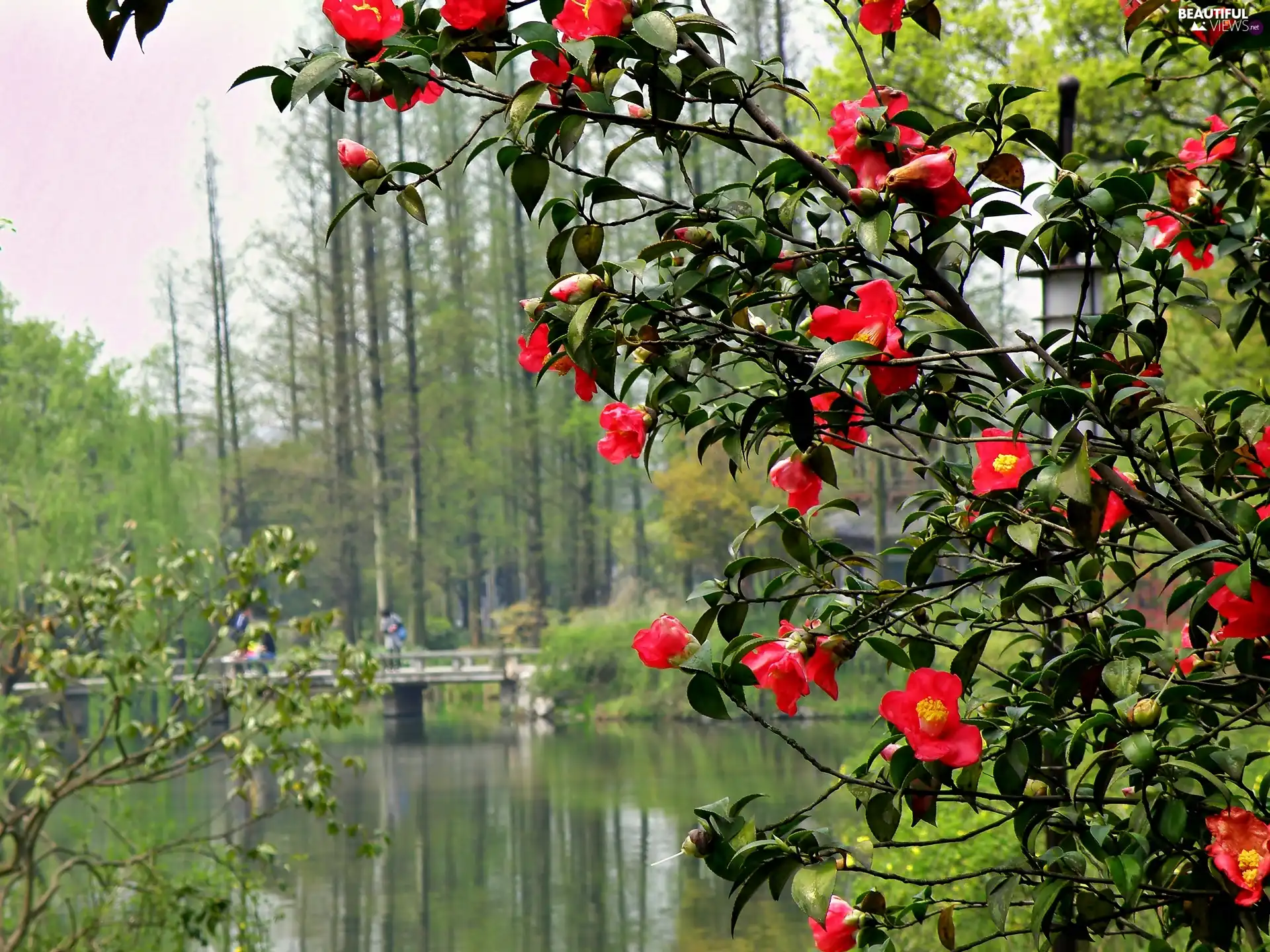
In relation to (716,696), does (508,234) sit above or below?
above

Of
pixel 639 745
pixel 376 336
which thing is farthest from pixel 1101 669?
pixel 376 336

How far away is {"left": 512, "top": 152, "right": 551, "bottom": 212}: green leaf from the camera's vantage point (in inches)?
44.6

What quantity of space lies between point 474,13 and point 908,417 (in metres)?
0.57

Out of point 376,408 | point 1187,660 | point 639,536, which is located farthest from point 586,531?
point 1187,660

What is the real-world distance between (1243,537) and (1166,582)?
0.16m

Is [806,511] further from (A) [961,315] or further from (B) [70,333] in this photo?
(B) [70,333]

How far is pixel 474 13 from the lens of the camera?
1138 millimetres

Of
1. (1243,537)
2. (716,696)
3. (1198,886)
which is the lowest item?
(1198,886)

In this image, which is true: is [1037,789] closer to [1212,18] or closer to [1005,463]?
[1005,463]

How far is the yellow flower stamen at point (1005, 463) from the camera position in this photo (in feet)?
4.33

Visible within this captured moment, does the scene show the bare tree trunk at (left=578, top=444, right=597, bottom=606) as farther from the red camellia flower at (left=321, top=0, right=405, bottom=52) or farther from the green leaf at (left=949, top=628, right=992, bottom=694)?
Answer: the red camellia flower at (left=321, top=0, right=405, bottom=52)

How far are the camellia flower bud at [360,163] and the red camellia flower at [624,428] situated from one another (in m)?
0.32

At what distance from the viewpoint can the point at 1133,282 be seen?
4.88 ft

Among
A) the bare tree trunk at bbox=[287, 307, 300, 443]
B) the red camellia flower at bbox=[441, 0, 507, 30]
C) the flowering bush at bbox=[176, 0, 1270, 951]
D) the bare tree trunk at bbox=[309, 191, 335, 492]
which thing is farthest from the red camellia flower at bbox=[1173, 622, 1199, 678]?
the bare tree trunk at bbox=[287, 307, 300, 443]
